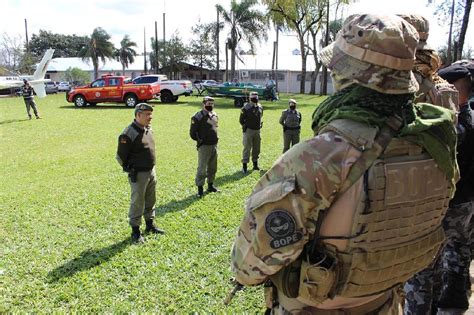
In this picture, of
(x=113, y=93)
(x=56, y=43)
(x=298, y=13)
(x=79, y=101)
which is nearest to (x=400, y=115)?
(x=113, y=93)

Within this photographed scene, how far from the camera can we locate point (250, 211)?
143cm

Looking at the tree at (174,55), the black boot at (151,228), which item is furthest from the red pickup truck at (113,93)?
the tree at (174,55)

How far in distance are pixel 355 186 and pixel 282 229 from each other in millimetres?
281

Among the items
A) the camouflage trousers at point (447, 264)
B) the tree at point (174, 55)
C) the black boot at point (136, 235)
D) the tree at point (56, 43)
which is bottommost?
the black boot at point (136, 235)

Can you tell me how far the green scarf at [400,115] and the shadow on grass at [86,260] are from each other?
3653 millimetres

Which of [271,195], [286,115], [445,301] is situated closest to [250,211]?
[271,195]

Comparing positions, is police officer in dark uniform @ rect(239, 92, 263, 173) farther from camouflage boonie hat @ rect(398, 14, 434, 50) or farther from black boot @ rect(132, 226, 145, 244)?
camouflage boonie hat @ rect(398, 14, 434, 50)

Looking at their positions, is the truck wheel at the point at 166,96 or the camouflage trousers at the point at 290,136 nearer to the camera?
the camouflage trousers at the point at 290,136

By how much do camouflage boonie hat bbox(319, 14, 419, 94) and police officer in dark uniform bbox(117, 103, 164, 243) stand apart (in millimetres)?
3823

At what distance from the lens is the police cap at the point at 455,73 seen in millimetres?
2842

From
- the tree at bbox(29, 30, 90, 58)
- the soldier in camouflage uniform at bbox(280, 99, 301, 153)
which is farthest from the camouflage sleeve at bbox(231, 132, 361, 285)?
the tree at bbox(29, 30, 90, 58)

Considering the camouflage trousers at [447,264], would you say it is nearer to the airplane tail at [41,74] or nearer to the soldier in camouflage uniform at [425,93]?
the soldier in camouflage uniform at [425,93]

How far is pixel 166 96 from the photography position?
23.9 metres

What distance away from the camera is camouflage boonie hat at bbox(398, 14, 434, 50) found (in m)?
2.27
